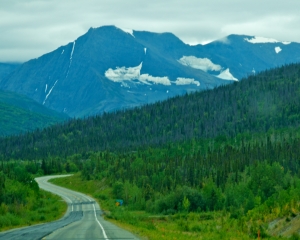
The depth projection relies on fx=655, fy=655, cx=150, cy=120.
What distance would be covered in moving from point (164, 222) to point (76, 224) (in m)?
19.2

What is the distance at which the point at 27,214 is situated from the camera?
93812 millimetres

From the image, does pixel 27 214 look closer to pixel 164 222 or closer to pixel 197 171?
pixel 164 222

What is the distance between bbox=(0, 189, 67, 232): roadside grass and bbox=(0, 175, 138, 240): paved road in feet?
6.59

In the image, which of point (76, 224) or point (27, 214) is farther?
point (27, 214)

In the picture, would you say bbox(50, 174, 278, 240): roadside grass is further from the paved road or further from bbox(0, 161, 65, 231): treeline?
bbox(0, 161, 65, 231): treeline

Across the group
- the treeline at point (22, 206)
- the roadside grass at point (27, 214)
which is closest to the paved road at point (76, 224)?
the roadside grass at point (27, 214)

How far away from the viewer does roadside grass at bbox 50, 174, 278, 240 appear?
53969 millimetres

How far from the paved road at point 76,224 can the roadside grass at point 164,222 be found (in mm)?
2106

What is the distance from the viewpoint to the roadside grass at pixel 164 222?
53969mm

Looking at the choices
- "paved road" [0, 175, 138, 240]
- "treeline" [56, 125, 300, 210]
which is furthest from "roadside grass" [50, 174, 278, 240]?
"treeline" [56, 125, 300, 210]

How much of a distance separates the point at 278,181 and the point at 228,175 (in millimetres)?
18724

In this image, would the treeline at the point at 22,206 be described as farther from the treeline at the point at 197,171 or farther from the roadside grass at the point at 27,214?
the treeline at the point at 197,171

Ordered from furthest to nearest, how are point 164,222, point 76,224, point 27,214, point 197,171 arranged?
point 197,171 < point 27,214 < point 164,222 < point 76,224

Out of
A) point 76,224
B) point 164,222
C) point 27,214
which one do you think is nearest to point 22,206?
point 27,214
